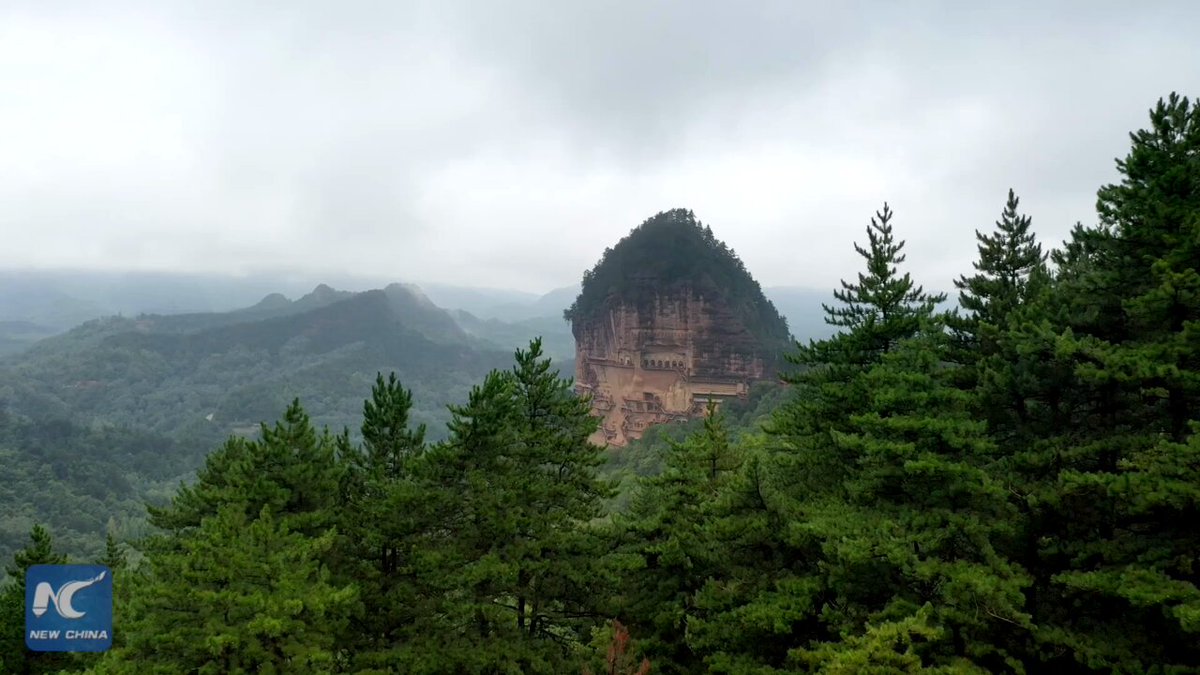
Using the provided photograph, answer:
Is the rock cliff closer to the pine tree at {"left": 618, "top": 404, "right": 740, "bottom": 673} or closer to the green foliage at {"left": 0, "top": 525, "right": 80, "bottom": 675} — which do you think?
the pine tree at {"left": 618, "top": 404, "right": 740, "bottom": 673}

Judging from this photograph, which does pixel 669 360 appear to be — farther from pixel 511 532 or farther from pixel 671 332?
pixel 511 532

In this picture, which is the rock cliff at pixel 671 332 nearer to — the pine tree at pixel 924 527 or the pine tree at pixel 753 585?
the pine tree at pixel 753 585

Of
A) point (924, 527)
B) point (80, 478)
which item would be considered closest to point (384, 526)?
point (924, 527)

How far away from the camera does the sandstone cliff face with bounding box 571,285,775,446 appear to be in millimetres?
72500

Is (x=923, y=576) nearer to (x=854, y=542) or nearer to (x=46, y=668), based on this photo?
(x=854, y=542)

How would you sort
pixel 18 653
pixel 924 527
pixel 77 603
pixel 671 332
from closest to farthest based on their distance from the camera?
pixel 924 527
pixel 77 603
pixel 18 653
pixel 671 332

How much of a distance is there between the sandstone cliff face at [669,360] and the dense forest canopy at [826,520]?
187 ft

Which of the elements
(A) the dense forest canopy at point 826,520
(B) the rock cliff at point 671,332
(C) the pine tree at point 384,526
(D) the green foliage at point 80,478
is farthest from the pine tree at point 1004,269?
(D) the green foliage at point 80,478

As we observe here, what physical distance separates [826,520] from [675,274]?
222ft

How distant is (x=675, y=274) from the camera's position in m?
77.3

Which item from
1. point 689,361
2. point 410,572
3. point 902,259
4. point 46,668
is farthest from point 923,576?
point 689,361

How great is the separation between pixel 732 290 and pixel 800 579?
69236 mm

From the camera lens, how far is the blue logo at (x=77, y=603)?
12406 millimetres

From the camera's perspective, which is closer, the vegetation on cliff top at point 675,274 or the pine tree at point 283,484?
the pine tree at point 283,484
